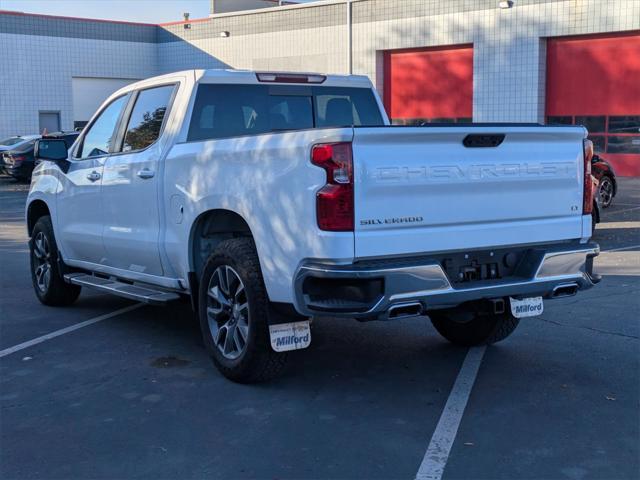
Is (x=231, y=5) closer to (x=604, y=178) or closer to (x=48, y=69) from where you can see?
(x=48, y=69)

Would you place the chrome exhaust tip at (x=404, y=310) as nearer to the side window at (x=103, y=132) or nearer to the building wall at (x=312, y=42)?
the side window at (x=103, y=132)

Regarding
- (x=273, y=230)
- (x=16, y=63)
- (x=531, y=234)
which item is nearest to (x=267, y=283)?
(x=273, y=230)

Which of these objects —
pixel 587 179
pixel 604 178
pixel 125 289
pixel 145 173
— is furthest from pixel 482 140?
pixel 604 178

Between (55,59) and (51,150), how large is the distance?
2976 cm

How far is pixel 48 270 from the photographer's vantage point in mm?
8234

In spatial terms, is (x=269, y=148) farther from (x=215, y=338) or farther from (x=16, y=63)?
(x=16, y=63)

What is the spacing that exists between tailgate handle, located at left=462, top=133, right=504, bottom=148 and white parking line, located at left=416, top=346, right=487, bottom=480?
5.17ft

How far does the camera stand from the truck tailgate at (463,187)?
477 centimetres

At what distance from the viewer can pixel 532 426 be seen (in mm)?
4812

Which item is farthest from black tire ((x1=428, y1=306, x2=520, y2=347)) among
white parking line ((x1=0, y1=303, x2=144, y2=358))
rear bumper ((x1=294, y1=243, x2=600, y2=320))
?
white parking line ((x1=0, y1=303, x2=144, y2=358))

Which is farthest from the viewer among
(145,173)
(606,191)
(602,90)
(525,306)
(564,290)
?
(602,90)

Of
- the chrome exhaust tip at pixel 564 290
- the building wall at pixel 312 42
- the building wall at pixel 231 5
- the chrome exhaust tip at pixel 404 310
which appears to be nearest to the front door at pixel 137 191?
the chrome exhaust tip at pixel 404 310

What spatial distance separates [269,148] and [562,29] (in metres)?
21.8

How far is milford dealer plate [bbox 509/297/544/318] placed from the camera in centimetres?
559
